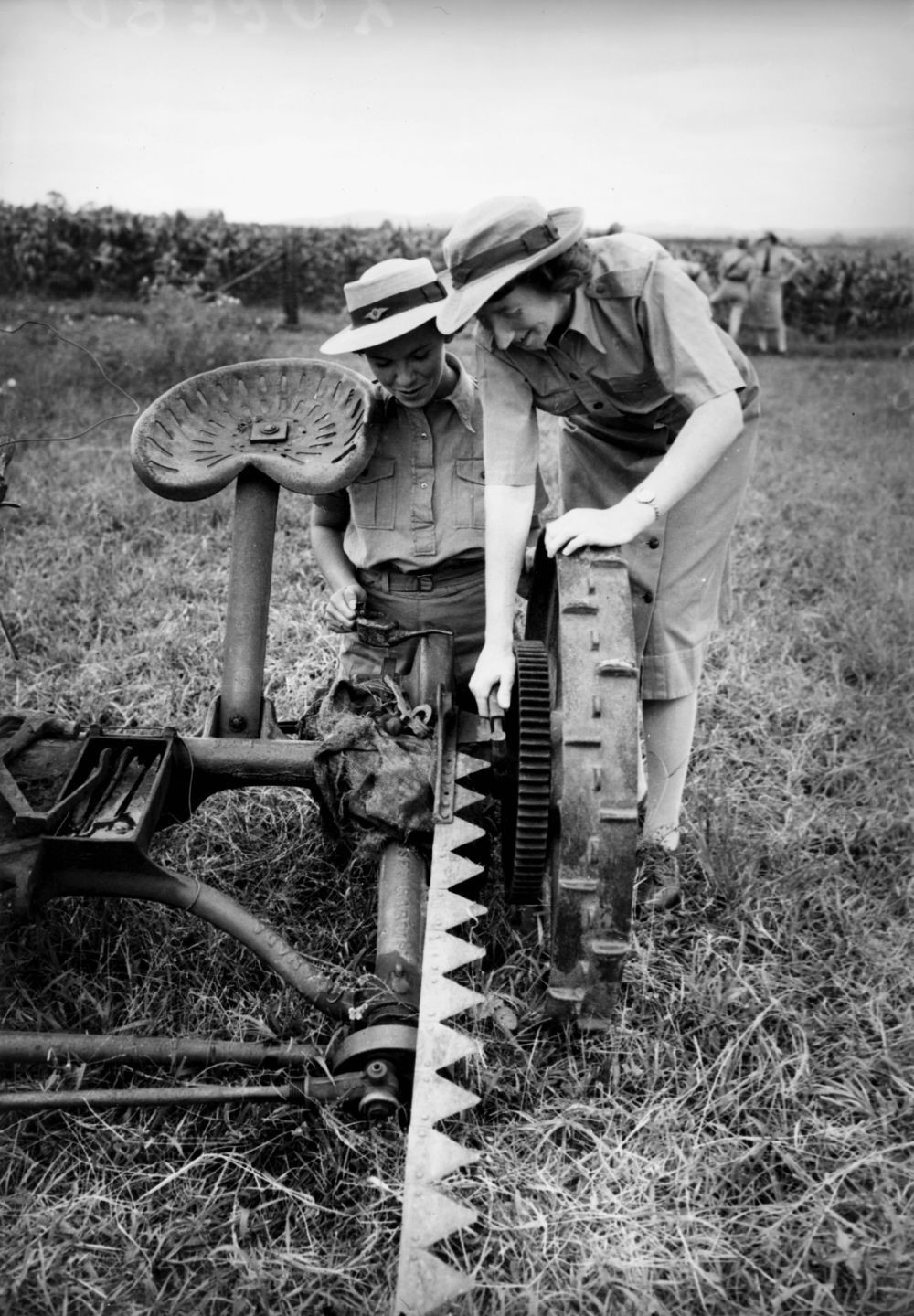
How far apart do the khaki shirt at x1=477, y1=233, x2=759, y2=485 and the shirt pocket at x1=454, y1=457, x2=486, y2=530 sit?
424 millimetres

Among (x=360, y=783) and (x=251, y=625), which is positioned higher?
(x=251, y=625)

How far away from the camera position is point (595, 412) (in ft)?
9.34

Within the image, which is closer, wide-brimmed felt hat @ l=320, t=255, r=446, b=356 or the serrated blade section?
the serrated blade section

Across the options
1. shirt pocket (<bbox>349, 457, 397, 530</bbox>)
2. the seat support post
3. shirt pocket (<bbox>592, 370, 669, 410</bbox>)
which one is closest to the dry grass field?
the seat support post

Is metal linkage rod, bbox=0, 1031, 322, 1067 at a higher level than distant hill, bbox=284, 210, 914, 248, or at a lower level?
lower

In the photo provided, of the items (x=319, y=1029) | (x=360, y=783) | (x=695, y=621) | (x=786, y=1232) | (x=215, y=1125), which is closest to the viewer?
(x=786, y=1232)

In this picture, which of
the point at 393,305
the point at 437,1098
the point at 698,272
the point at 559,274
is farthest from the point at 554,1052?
the point at 698,272

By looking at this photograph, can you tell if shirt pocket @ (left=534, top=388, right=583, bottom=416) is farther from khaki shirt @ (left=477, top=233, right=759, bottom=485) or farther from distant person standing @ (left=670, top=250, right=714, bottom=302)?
distant person standing @ (left=670, top=250, right=714, bottom=302)

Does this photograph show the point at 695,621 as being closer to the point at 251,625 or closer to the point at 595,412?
the point at 595,412

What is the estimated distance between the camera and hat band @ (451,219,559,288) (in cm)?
233

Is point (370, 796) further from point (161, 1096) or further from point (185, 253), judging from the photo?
point (185, 253)

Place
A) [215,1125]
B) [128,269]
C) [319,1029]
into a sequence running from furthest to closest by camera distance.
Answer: [128,269], [319,1029], [215,1125]

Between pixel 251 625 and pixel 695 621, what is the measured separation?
130 cm

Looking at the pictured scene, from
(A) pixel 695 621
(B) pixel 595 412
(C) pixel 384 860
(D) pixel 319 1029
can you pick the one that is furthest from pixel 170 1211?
(B) pixel 595 412
